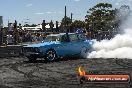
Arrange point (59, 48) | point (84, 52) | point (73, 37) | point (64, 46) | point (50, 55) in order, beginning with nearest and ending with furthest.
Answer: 1. point (50, 55)
2. point (59, 48)
3. point (64, 46)
4. point (73, 37)
5. point (84, 52)

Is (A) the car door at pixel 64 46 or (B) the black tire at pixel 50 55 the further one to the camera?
(A) the car door at pixel 64 46

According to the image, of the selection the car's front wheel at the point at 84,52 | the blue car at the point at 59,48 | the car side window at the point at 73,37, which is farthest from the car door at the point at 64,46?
the car's front wheel at the point at 84,52

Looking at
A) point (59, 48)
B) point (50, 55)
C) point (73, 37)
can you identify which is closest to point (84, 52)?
point (73, 37)

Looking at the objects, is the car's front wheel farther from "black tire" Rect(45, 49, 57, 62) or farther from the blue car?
"black tire" Rect(45, 49, 57, 62)

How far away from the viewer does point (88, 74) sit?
5820 millimetres

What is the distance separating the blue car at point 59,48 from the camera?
18500mm

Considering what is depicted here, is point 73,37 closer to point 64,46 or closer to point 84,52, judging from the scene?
point 64,46

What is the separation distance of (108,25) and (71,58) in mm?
13583

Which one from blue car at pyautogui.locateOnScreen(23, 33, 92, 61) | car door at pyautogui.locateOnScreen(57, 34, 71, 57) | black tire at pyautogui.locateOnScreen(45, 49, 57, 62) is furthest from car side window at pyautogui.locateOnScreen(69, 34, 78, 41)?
black tire at pyautogui.locateOnScreen(45, 49, 57, 62)

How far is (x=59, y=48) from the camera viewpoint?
19.0 meters

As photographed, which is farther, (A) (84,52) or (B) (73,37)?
(A) (84,52)

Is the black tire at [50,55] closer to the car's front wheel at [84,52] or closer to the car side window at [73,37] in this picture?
the car side window at [73,37]

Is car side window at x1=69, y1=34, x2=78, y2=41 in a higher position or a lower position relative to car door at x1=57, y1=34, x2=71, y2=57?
higher

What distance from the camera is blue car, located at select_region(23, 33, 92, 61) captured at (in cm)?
1850
